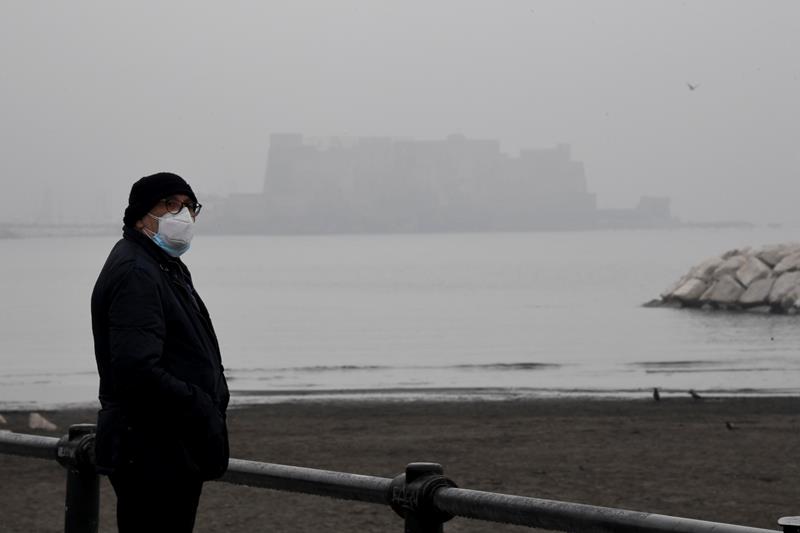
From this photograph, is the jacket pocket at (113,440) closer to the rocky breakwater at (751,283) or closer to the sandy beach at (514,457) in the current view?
the sandy beach at (514,457)

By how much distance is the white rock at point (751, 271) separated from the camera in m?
58.6

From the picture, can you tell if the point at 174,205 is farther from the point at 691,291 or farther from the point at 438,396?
the point at 691,291

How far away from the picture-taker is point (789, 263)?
57.8m

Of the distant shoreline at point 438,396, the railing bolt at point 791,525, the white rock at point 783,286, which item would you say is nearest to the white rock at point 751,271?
the white rock at point 783,286

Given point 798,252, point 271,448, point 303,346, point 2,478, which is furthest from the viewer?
point 798,252

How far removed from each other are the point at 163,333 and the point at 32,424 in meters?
14.2

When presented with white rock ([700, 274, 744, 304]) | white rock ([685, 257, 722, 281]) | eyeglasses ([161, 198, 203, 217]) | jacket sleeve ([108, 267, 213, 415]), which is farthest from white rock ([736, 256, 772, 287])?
jacket sleeve ([108, 267, 213, 415])

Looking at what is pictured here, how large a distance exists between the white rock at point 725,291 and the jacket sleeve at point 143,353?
186 ft

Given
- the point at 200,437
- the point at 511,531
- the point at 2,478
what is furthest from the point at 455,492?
the point at 2,478

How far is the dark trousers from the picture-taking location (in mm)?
4266

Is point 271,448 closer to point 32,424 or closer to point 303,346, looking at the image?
point 32,424

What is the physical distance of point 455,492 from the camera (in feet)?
13.5

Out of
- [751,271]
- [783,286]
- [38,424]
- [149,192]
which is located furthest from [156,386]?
[751,271]

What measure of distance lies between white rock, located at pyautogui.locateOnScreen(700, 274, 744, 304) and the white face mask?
56397 millimetres
